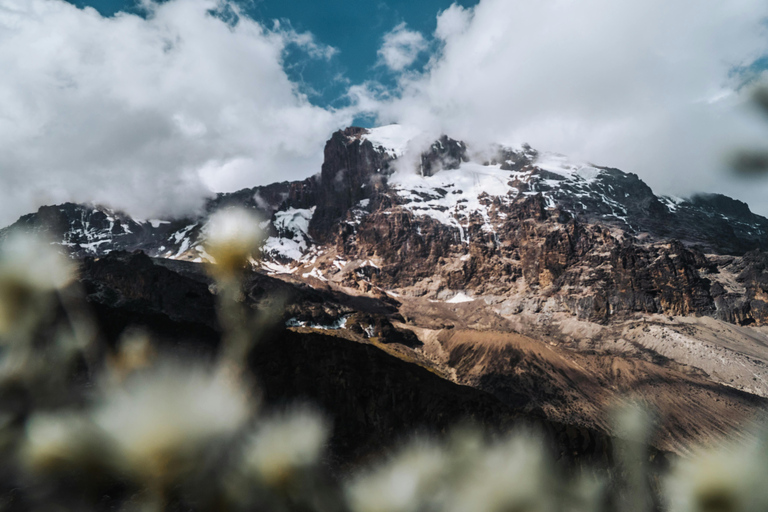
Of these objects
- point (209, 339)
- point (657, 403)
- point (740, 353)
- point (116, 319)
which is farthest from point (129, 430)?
point (740, 353)

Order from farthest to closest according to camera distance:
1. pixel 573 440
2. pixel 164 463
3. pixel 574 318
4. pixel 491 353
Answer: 1. pixel 574 318
2. pixel 491 353
3. pixel 573 440
4. pixel 164 463

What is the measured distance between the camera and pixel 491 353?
108m

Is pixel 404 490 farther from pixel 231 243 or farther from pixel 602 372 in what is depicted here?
pixel 602 372

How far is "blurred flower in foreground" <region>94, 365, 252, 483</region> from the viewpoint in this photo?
350 inches

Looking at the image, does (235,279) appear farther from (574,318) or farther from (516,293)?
(516,293)

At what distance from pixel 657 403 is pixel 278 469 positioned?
308 ft

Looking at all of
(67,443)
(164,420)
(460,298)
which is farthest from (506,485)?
(460,298)

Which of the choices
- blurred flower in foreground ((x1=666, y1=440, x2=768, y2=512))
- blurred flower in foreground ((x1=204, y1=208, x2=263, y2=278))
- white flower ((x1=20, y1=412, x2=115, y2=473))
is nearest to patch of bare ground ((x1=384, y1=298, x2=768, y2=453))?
white flower ((x1=20, y1=412, x2=115, y2=473))

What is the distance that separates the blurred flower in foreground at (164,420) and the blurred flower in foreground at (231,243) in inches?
150

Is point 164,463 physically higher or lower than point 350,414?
higher

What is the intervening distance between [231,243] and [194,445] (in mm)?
5878

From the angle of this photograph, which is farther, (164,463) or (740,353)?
(740,353)

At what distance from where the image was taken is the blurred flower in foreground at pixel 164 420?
8.88 m

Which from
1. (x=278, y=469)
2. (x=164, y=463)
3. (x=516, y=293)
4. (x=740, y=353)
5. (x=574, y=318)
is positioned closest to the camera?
(x=164, y=463)
